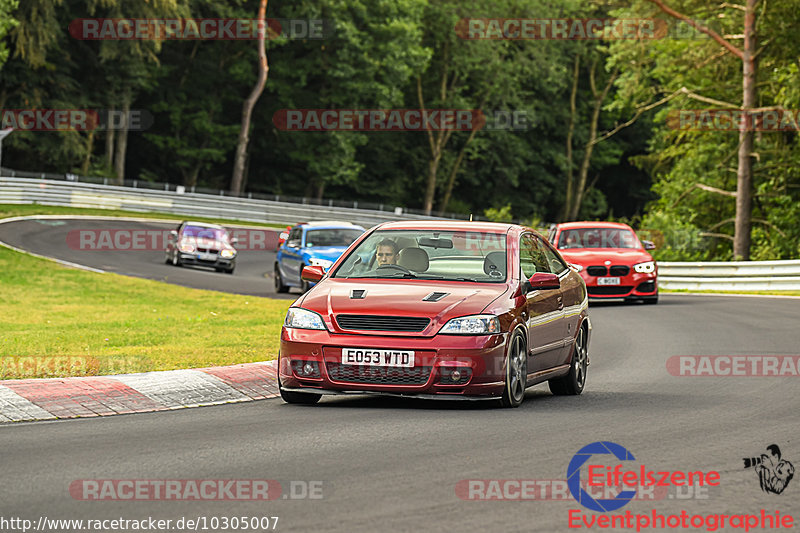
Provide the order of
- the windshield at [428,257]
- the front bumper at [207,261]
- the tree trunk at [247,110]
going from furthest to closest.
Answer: the tree trunk at [247,110] < the front bumper at [207,261] < the windshield at [428,257]

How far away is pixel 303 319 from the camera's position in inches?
392

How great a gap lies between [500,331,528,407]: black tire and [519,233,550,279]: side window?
78 cm

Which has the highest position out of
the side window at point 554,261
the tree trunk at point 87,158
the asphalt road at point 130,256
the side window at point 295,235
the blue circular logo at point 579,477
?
the tree trunk at point 87,158

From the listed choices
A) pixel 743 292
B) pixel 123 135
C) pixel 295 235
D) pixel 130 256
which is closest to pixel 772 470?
pixel 295 235

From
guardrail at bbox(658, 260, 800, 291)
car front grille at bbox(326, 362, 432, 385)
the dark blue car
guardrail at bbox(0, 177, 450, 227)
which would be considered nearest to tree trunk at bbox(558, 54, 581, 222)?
guardrail at bbox(0, 177, 450, 227)

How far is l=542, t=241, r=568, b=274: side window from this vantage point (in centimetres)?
1191

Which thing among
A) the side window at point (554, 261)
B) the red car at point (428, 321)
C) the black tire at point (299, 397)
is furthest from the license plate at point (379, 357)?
the side window at point (554, 261)

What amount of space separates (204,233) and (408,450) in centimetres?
3025

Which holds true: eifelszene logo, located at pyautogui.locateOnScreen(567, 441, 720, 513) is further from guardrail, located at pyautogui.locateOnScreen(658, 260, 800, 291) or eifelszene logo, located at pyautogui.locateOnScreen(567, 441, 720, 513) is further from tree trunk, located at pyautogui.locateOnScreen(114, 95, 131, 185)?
tree trunk, located at pyautogui.locateOnScreen(114, 95, 131, 185)

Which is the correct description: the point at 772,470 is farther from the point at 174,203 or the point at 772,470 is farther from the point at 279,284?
the point at 174,203

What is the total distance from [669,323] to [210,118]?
168 ft

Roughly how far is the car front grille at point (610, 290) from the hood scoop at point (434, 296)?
15091 millimetres

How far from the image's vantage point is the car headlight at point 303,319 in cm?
988

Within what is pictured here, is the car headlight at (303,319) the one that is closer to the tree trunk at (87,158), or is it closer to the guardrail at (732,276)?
the guardrail at (732,276)
